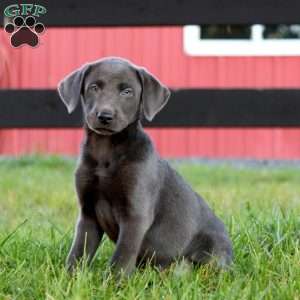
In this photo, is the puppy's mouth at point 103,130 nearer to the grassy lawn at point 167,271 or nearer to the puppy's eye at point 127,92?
the puppy's eye at point 127,92

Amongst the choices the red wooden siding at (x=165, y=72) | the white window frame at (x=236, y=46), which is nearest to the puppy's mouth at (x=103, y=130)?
the red wooden siding at (x=165, y=72)

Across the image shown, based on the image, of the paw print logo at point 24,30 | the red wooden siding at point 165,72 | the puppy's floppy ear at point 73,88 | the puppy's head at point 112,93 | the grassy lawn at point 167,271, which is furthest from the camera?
the red wooden siding at point 165,72

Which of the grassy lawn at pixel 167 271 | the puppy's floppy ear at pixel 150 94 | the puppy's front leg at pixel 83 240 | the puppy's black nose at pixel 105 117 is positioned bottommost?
the grassy lawn at pixel 167 271

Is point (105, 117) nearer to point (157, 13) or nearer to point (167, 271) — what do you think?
point (167, 271)

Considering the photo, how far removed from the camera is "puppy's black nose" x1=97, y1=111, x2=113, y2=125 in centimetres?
272

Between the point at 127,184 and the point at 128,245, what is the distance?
0.76 ft

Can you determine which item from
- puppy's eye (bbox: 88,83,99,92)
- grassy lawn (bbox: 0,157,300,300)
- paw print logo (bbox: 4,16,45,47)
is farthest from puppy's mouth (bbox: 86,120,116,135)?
paw print logo (bbox: 4,16,45,47)

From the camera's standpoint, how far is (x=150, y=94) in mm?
2943

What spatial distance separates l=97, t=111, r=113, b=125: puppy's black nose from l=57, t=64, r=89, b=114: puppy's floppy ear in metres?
0.22

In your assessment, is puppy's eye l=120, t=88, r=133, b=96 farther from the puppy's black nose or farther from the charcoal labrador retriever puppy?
the puppy's black nose

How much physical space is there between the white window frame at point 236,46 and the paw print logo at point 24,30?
7816mm

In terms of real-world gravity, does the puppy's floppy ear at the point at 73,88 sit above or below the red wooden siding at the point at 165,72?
above

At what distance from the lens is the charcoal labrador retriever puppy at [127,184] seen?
283 centimetres

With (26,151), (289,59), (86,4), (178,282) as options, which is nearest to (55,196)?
(86,4)
